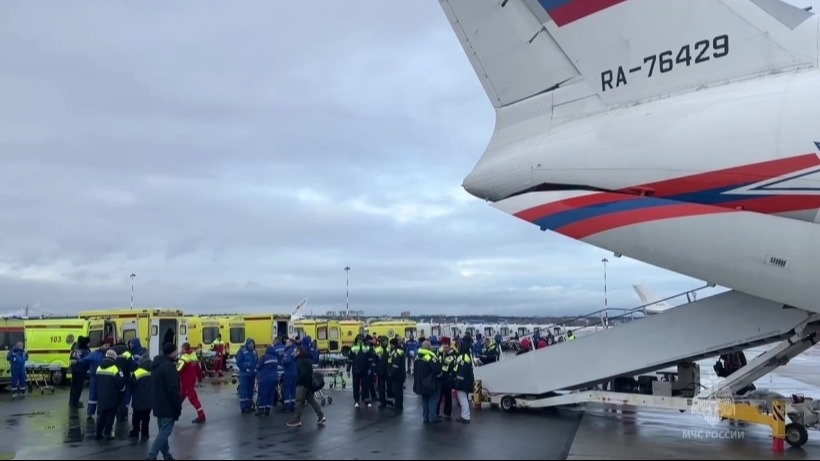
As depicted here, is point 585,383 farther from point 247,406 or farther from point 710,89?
point 247,406

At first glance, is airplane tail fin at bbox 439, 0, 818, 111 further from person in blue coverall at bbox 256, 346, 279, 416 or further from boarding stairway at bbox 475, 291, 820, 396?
person in blue coverall at bbox 256, 346, 279, 416

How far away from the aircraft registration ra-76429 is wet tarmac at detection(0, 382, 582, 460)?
3.39 m

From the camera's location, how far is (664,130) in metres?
10.1

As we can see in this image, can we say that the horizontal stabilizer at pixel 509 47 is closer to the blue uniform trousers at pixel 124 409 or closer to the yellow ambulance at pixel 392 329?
the blue uniform trousers at pixel 124 409

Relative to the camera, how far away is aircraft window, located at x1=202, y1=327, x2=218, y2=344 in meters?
29.1

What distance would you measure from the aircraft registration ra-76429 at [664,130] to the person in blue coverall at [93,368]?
7.91 meters

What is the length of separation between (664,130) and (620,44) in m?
1.84

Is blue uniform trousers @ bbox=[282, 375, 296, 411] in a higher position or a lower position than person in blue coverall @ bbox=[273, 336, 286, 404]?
lower

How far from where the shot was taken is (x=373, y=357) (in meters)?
15.3

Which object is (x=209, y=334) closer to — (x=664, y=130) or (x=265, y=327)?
(x=265, y=327)

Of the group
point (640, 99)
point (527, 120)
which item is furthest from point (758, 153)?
point (527, 120)

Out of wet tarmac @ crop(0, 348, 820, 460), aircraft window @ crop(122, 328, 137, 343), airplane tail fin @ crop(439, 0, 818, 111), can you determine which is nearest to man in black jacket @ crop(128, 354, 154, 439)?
wet tarmac @ crop(0, 348, 820, 460)

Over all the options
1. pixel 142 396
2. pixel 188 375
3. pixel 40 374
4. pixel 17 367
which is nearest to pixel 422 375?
pixel 188 375

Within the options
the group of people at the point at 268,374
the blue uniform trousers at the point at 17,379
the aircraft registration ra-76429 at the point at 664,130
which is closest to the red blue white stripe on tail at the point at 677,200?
the aircraft registration ra-76429 at the point at 664,130
